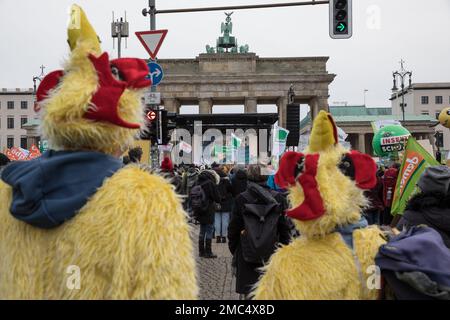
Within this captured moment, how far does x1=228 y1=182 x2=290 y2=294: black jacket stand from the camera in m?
5.45

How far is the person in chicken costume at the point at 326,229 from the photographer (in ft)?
8.17

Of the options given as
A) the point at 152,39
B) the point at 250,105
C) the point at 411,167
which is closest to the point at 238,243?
the point at 411,167

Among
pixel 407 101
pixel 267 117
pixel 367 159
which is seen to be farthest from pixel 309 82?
pixel 367 159

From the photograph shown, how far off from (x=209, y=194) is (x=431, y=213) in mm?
6947

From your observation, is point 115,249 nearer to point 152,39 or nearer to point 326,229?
point 326,229

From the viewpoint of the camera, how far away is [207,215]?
10.2m

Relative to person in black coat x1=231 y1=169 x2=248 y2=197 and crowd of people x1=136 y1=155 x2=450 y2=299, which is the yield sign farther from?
person in black coat x1=231 y1=169 x2=248 y2=197

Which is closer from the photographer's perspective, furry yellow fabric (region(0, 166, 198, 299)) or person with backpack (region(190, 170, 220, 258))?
furry yellow fabric (region(0, 166, 198, 299))

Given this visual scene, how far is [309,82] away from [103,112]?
60.1 m

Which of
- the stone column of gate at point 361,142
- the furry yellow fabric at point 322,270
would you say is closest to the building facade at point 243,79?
the stone column of gate at point 361,142

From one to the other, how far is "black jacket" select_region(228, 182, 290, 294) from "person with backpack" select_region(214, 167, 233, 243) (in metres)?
5.10

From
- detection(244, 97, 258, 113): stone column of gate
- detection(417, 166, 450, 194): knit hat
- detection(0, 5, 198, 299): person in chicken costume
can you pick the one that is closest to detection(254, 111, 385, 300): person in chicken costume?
detection(0, 5, 198, 299): person in chicken costume
